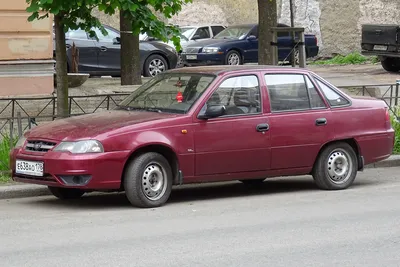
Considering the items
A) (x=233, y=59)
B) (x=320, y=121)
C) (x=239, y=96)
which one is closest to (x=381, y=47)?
(x=233, y=59)

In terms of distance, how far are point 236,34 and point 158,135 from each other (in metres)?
22.9

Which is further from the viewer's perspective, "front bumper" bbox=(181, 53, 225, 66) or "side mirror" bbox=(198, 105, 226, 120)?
"front bumper" bbox=(181, 53, 225, 66)

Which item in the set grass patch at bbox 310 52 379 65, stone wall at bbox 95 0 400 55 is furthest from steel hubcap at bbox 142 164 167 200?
stone wall at bbox 95 0 400 55

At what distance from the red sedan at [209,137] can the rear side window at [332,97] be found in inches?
0.5

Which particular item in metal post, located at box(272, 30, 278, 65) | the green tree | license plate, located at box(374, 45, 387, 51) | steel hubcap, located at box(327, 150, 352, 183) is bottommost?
steel hubcap, located at box(327, 150, 352, 183)

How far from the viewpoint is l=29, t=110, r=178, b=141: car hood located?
10.4m

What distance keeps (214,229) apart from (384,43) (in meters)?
22.0

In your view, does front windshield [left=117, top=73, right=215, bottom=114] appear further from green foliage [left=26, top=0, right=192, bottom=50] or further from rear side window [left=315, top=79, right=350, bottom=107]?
rear side window [left=315, top=79, right=350, bottom=107]

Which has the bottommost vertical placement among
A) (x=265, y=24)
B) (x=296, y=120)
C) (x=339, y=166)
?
(x=339, y=166)

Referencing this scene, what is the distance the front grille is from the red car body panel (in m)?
0.06

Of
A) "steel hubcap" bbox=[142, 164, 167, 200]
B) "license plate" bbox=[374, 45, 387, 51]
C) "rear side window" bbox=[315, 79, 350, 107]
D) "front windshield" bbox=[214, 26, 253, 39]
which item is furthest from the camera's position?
"front windshield" bbox=[214, 26, 253, 39]

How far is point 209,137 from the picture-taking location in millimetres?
10992

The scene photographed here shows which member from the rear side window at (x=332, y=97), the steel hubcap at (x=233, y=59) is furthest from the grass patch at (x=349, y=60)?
the rear side window at (x=332, y=97)

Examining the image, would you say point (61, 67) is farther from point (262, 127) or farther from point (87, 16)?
point (262, 127)
